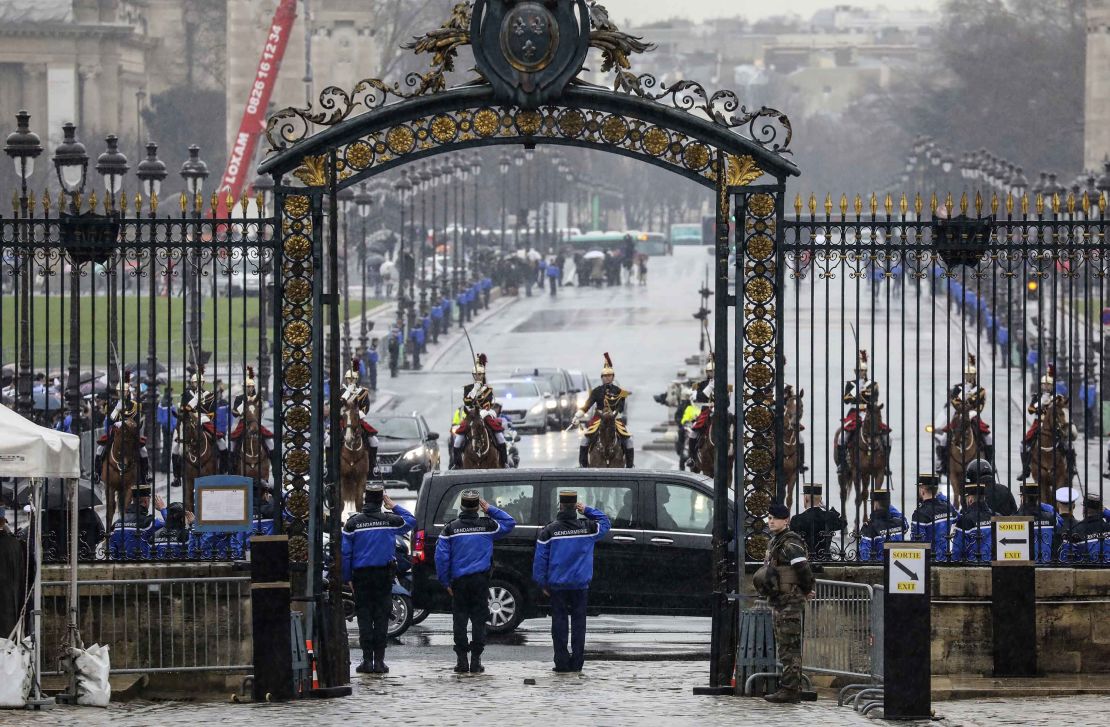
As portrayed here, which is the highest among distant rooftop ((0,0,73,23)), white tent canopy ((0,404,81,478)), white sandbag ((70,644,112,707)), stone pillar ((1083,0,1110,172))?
distant rooftop ((0,0,73,23))

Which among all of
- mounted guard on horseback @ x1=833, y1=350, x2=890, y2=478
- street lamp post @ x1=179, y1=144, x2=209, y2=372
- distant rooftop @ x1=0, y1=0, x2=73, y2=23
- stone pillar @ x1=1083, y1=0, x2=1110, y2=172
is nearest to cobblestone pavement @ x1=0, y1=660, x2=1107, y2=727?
mounted guard on horseback @ x1=833, y1=350, x2=890, y2=478

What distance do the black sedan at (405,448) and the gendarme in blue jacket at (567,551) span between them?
680 inches

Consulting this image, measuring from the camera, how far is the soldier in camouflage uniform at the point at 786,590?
689 inches

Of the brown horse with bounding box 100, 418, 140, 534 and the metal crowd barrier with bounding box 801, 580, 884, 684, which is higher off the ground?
the brown horse with bounding box 100, 418, 140, 534

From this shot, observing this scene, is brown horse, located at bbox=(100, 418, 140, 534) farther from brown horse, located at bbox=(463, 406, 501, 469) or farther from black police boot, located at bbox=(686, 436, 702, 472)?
black police boot, located at bbox=(686, 436, 702, 472)

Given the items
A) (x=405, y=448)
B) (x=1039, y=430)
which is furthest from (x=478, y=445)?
(x=1039, y=430)

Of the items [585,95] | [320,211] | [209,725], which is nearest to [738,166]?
[585,95]

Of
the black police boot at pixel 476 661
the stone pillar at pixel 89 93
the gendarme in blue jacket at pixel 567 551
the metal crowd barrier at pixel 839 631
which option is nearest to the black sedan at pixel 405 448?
the gendarme in blue jacket at pixel 567 551

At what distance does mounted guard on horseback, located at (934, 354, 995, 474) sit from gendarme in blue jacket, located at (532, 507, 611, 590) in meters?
2.95

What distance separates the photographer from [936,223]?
1841cm

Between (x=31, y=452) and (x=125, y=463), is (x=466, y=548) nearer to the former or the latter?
(x=31, y=452)

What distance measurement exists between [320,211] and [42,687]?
3.73 metres

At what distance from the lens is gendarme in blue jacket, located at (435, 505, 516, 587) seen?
20.1 metres

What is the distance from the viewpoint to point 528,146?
17.8 meters
